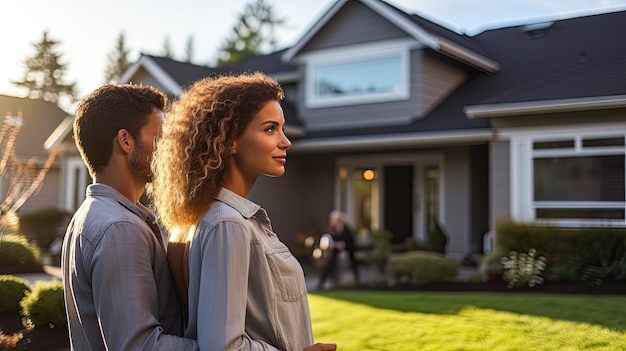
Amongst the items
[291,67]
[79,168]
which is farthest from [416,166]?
[79,168]

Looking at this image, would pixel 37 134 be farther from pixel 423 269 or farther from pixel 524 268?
pixel 524 268

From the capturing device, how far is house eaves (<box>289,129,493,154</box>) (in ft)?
35.2

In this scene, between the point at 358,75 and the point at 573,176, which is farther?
the point at 358,75

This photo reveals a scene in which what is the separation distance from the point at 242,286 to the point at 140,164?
0.68 m

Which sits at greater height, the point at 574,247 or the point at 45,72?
the point at 45,72

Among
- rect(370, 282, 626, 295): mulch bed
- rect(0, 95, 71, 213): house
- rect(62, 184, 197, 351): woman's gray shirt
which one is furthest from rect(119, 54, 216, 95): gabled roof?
rect(62, 184, 197, 351): woman's gray shirt

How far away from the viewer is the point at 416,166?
13.2 m

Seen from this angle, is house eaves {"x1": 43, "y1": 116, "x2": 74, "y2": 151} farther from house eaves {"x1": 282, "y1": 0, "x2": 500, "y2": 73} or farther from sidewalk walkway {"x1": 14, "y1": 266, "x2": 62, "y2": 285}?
sidewalk walkway {"x1": 14, "y1": 266, "x2": 62, "y2": 285}

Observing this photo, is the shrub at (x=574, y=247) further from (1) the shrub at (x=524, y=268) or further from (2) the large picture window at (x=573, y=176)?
(2) the large picture window at (x=573, y=176)

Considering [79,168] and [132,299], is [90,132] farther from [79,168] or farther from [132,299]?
[79,168]

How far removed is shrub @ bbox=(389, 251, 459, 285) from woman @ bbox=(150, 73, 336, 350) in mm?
7268

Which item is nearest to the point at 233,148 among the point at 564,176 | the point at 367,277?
the point at 564,176

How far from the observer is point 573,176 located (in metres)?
8.05

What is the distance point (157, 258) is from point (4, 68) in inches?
116
